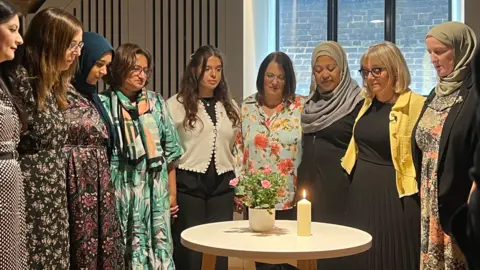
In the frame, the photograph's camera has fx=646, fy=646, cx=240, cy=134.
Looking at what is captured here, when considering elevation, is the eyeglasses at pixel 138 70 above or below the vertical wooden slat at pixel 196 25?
below

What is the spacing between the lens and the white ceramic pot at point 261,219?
110 inches

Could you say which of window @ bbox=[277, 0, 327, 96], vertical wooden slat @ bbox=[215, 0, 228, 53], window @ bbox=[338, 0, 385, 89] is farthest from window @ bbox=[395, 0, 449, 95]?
vertical wooden slat @ bbox=[215, 0, 228, 53]

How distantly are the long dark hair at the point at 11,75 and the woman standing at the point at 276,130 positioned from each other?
1.65 m

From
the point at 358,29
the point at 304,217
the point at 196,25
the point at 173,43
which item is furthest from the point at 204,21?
the point at 304,217

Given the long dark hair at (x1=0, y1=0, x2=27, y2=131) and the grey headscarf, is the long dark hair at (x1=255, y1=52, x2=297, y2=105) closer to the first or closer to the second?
the grey headscarf

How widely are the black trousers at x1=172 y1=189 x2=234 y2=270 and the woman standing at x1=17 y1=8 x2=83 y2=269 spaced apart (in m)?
1.17

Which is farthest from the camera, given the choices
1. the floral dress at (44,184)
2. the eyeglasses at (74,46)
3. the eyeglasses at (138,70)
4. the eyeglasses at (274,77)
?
the eyeglasses at (274,77)

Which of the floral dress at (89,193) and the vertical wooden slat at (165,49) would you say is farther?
the vertical wooden slat at (165,49)

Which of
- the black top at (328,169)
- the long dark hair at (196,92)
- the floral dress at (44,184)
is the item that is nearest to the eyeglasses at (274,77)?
the long dark hair at (196,92)

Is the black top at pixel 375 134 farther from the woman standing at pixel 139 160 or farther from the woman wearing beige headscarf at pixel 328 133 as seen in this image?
the woman standing at pixel 139 160

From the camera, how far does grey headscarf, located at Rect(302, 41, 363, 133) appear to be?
11.8ft

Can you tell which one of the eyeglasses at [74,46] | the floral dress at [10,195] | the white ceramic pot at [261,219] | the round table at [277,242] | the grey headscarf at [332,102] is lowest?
the round table at [277,242]

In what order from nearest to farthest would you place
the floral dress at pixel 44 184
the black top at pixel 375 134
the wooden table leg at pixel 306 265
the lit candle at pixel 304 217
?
the floral dress at pixel 44 184
the lit candle at pixel 304 217
the wooden table leg at pixel 306 265
the black top at pixel 375 134

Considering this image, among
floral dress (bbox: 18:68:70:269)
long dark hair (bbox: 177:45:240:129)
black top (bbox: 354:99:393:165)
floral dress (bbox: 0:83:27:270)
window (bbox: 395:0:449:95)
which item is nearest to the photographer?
floral dress (bbox: 0:83:27:270)
